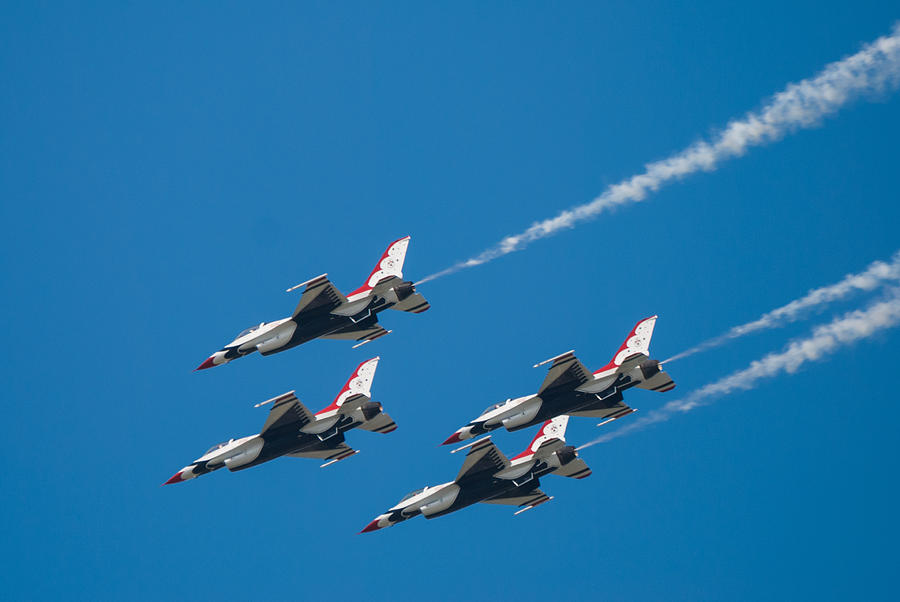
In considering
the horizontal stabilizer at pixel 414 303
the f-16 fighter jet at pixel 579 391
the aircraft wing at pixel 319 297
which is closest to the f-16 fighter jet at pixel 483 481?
the f-16 fighter jet at pixel 579 391

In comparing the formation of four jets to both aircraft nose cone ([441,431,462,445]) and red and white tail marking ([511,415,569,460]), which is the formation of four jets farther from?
red and white tail marking ([511,415,569,460])

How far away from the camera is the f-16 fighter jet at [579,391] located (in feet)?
230

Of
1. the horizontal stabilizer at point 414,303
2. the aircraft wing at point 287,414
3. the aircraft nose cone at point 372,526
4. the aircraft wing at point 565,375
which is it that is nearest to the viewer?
the aircraft wing at point 565,375

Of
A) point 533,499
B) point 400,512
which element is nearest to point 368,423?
point 400,512

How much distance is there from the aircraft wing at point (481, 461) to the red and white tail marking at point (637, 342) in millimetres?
6957

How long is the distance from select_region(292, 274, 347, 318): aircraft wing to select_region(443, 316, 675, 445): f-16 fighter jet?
357 inches

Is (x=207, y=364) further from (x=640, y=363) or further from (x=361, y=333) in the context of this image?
(x=640, y=363)

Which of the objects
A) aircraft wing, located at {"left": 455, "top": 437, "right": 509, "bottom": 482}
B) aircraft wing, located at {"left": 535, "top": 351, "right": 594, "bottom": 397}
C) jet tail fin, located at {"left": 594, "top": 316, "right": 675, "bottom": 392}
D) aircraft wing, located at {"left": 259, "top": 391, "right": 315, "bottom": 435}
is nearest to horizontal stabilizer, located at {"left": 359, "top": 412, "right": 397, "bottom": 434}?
aircraft wing, located at {"left": 259, "top": 391, "right": 315, "bottom": 435}

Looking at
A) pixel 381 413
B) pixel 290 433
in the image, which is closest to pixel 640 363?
pixel 381 413

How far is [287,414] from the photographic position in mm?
71062

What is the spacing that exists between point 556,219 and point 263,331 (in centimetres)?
1633

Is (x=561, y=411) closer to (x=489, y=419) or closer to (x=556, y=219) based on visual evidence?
(x=489, y=419)

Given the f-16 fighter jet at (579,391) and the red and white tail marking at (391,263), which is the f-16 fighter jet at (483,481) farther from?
the red and white tail marking at (391,263)

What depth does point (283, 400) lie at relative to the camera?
70750 millimetres
